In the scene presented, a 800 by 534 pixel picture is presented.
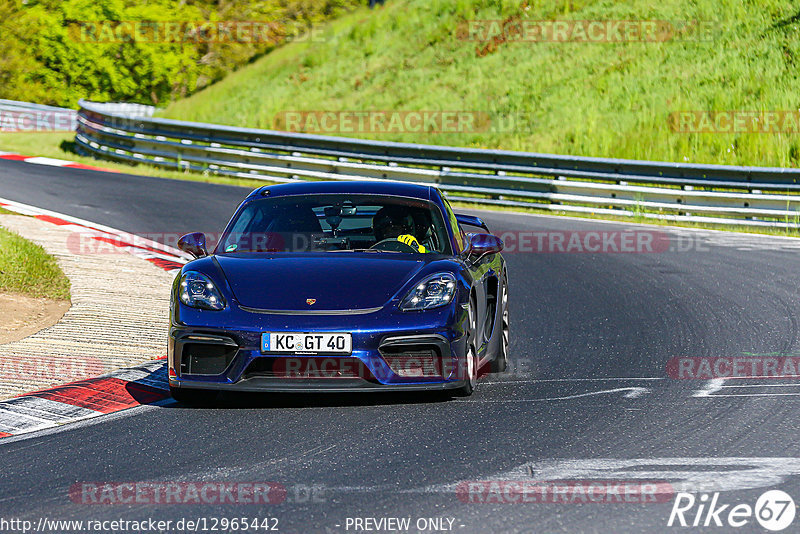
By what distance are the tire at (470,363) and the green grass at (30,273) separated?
4.97 m

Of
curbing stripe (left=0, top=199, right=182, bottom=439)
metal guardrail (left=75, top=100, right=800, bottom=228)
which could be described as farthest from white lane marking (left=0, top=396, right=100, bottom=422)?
metal guardrail (left=75, top=100, right=800, bottom=228)

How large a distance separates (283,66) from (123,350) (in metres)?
29.7

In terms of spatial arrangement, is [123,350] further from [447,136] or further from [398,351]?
[447,136]

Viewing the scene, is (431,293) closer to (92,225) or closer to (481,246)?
(481,246)

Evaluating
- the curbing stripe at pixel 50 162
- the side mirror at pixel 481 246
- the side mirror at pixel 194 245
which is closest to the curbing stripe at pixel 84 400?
the side mirror at pixel 194 245

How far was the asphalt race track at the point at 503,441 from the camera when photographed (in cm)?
462

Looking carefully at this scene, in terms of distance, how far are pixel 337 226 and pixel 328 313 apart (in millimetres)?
1399

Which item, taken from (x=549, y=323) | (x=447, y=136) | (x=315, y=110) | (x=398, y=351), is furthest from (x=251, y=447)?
(x=315, y=110)

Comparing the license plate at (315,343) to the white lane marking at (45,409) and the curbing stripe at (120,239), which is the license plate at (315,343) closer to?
the white lane marking at (45,409)

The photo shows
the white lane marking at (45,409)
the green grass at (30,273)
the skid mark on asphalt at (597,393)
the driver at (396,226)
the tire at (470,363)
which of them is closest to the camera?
the white lane marking at (45,409)

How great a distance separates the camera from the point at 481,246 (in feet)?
24.8

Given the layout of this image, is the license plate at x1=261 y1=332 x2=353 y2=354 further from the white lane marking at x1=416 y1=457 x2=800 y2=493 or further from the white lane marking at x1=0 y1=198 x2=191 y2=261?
the white lane marking at x1=0 y1=198 x2=191 y2=261

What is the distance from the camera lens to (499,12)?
35.3 metres

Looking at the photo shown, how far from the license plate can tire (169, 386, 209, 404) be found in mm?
718
